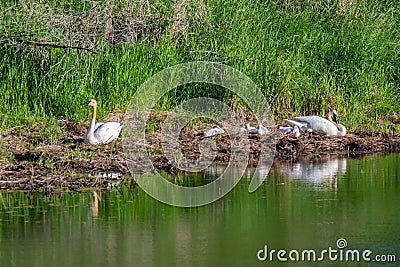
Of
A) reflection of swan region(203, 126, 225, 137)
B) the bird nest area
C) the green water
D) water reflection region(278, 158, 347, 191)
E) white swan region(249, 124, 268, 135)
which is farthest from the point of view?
white swan region(249, 124, 268, 135)

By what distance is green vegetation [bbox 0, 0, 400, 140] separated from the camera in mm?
12578

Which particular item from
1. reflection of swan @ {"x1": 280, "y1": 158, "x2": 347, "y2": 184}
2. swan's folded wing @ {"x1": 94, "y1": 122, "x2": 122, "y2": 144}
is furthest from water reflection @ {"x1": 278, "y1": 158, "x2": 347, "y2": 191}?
swan's folded wing @ {"x1": 94, "y1": 122, "x2": 122, "y2": 144}

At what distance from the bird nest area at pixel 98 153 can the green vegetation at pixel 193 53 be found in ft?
1.28

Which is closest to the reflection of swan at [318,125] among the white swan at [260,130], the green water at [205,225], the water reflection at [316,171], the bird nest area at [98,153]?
the bird nest area at [98,153]

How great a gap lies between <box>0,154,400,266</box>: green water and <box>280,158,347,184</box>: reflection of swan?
0.13 m

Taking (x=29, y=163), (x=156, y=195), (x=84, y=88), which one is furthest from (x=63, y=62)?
(x=156, y=195)

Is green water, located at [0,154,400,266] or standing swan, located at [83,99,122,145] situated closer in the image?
green water, located at [0,154,400,266]

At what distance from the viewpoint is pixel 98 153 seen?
35.8 feet

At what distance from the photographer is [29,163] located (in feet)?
33.6

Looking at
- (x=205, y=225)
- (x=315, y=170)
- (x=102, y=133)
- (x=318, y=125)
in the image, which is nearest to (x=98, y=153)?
(x=102, y=133)

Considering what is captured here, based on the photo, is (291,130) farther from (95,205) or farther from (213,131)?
(95,205)

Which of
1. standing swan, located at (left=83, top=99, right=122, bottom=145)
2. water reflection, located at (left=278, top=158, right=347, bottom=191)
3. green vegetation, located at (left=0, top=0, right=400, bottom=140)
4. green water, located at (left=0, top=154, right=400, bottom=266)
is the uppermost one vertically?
green vegetation, located at (left=0, top=0, right=400, bottom=140)

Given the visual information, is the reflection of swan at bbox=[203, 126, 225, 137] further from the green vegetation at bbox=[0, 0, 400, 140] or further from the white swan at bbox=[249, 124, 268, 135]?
the green vegetation at bbox=[0, 0, 400, 140]

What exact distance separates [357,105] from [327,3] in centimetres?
288
